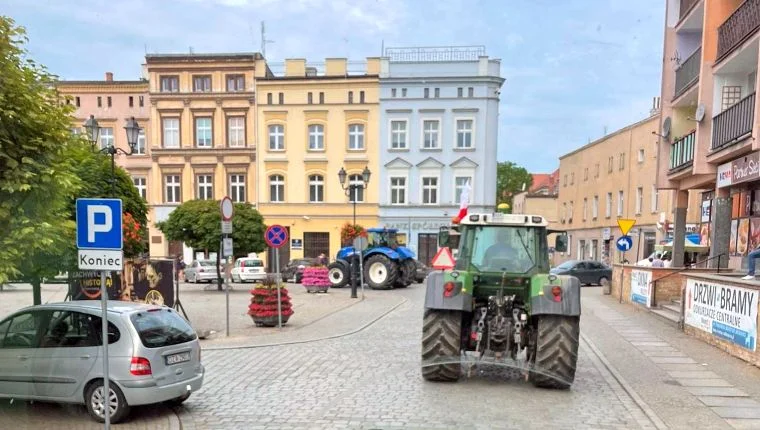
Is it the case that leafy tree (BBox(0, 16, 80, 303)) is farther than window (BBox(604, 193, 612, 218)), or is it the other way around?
window (BBox(604, 193, 612, 218))

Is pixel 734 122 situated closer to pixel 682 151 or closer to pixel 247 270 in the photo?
pixel 682 151

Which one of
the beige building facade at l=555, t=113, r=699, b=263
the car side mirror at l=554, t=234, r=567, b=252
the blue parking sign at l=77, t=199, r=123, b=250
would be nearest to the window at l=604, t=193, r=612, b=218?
the beige building facade at l=555, t=113, r=699, b=263

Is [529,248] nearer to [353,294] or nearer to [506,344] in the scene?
[506,344]

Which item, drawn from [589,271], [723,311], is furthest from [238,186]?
[723,311]

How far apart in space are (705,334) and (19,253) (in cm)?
1213

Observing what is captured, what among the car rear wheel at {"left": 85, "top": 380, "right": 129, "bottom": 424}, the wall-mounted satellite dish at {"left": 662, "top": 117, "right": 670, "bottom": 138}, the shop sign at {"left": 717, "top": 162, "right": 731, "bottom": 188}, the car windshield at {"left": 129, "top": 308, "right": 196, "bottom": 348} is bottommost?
the car rear wheel at {"left": 85, "top": 380, "right": 129, "bottom": 424}

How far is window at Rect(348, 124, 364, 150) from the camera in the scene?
37.9 m

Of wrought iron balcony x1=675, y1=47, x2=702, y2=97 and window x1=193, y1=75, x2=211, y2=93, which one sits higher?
window x1=193, y1=75, x2=211, y2=93

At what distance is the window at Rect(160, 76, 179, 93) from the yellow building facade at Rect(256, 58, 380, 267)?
19.0ft

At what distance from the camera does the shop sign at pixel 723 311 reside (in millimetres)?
9305

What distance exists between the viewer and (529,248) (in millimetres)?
8336

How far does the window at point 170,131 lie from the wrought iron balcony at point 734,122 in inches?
1314

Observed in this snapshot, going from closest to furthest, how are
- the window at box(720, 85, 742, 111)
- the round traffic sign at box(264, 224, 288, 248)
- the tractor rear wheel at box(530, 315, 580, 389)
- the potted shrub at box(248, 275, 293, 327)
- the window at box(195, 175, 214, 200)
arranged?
the tractor rear wheel at box(530, 315, 580, 389), the potted shrub at box(248, 275, 293, 327), the round traffic sign at box(264, 224, 288, 248), the window at box(720, 85, 742, 111), the window at box(195, 175, 214, 200)

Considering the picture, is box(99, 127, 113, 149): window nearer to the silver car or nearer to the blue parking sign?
the silver car
